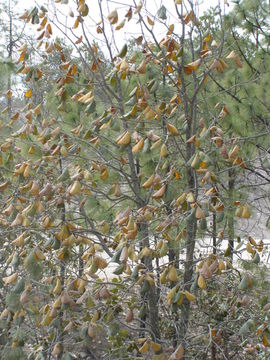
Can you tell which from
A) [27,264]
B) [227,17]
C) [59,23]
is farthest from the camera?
[227,17]

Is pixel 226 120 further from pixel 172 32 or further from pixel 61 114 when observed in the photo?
pixel 172 32

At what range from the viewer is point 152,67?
383 cm

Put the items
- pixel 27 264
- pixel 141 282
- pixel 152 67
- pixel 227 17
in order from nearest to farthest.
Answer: pixel 27 264
pixel 141 282
pixel 152 67
pixel 227 17

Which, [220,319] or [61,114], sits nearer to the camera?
[220,319]

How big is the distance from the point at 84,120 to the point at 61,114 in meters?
0.44

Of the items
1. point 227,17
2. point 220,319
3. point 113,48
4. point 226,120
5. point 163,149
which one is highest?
point 227,17

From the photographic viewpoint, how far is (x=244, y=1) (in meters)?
4.59

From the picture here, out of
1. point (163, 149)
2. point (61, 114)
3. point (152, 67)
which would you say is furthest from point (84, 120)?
point (163, 149)

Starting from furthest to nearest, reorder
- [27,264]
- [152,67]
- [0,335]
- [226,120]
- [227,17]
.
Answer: [227,17] < [226,120] < [152,67] < [0,335] < [27,264]

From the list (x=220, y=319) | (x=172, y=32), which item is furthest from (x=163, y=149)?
(x=220, y=319)

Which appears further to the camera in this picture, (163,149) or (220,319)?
(220,319)

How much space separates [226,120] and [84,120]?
1.31 meters

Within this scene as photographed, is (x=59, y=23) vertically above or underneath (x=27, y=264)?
above

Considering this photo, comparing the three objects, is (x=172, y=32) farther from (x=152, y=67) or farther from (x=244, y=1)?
(x=244, y=1)
